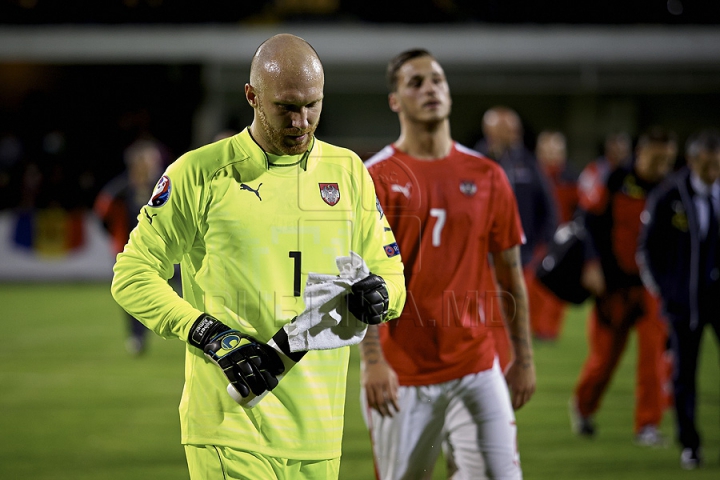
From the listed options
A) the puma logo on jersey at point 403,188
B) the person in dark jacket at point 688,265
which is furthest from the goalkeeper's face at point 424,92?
the person in dark jacket at point 688,265

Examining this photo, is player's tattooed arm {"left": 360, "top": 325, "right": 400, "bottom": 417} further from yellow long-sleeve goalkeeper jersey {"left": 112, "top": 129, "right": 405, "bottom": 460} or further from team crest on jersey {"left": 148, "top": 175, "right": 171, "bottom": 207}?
team crest on jersey {"left": 148, "top": 175, "right": 171, "bottom": 207}

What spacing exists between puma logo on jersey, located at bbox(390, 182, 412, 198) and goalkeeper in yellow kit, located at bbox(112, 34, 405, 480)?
104cm

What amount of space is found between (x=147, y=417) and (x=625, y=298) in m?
4.21

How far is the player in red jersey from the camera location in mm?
3750

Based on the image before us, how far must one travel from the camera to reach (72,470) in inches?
235

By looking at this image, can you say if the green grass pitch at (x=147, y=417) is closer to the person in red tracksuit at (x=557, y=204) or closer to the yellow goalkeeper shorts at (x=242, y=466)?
the person in red tracksuit at (x=557, y=204)

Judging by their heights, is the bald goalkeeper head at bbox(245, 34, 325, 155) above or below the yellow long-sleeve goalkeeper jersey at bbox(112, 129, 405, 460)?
above

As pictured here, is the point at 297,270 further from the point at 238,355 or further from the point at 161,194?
the point at 161,194

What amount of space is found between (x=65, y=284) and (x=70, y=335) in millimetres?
7066

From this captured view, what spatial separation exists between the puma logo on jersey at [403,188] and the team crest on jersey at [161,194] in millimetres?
1397

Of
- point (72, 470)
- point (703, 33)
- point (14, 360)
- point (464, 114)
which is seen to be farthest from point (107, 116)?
point (72, 470)

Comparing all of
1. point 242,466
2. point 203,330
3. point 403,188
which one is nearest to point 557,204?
point 403,188

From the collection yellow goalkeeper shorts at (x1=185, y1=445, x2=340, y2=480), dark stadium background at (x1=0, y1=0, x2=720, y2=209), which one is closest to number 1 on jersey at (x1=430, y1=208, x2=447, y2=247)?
yellow goalkeeper shorts at (x1=185, y1=445, x2=340, y2=480)

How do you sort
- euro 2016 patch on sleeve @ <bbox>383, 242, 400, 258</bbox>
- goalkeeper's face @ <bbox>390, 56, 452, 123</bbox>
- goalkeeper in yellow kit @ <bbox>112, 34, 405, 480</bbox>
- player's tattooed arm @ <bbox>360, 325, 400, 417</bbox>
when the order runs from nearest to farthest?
goalkeeper in yellow kit @ <bbox>112, 34, 405, 480</bbox>, euro 2016 patch on sleeve @ <bbox>383, 242, 400, 258</bbox>, player's tattooed arm @ <bbox>360, 325, 400, 417</bbox>, goalkeeper's face @ <bbox>390, 56, 452, 123</bbox>
